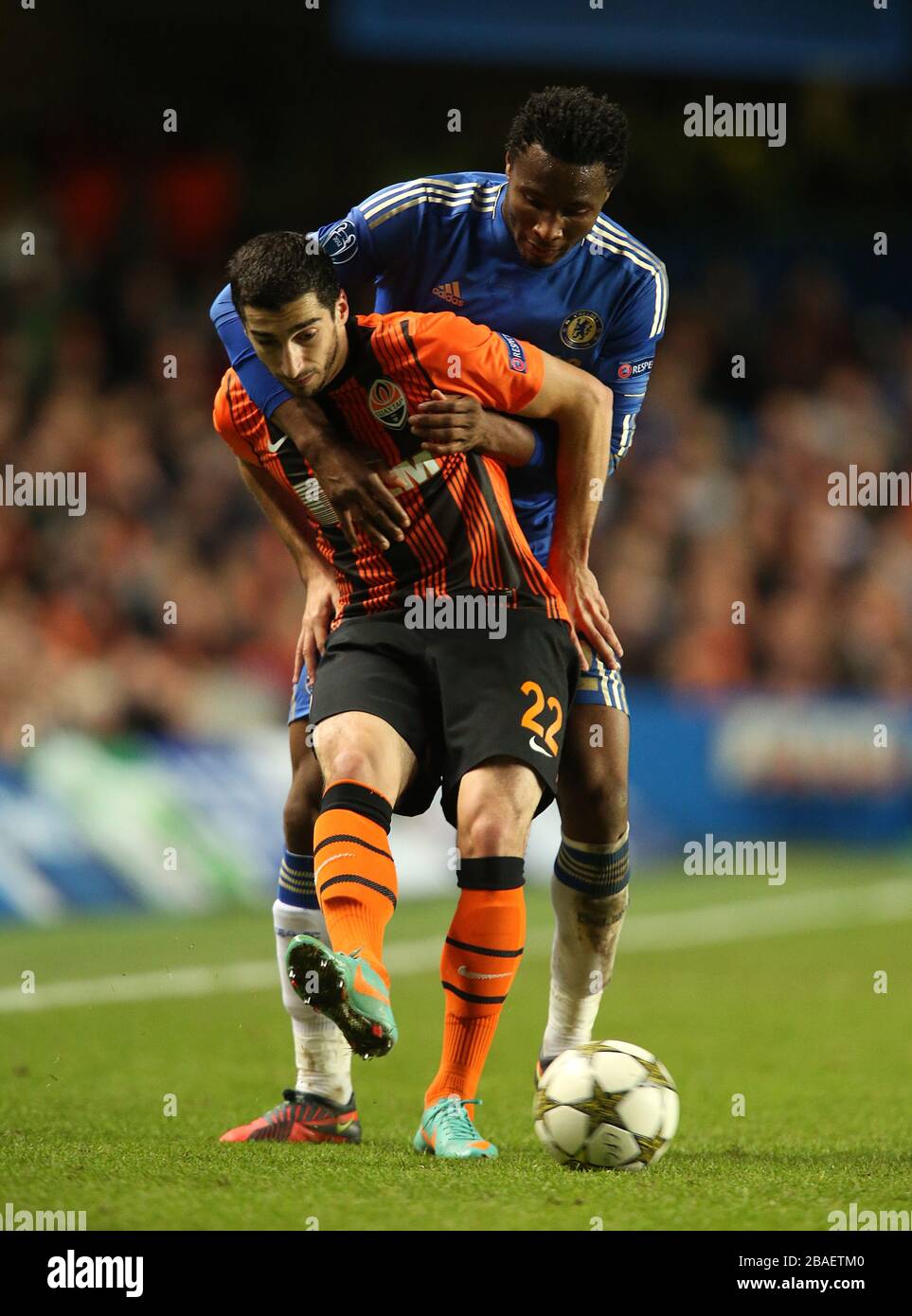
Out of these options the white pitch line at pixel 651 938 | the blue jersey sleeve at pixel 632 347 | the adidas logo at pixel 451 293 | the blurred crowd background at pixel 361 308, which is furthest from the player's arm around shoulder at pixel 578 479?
the blurred crowd background at pixel 361 308

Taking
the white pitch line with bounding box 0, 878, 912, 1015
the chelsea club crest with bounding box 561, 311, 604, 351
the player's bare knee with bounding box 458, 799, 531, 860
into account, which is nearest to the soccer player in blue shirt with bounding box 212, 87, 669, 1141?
the chelsea club crest with bounding box 561, 311, 604, 351

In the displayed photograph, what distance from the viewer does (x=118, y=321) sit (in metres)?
14.2

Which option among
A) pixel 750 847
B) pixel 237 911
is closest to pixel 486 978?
pixel 237 911

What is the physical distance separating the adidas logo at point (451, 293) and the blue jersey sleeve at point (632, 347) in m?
0.42

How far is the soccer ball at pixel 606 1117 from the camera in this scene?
403 cm

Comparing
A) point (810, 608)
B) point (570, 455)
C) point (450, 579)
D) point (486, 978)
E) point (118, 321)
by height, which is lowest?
point (486, 978)

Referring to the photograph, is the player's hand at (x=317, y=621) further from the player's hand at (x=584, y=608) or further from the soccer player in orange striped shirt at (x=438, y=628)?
the player's hand at (x=584, y=608)

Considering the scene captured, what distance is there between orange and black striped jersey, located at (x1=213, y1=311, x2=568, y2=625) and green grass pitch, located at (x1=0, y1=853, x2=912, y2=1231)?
1392 millimetres

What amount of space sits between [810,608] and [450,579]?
989 centimetres

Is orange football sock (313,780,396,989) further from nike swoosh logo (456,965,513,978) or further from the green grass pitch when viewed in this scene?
the green grass pitch

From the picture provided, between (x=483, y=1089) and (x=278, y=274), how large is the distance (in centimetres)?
267

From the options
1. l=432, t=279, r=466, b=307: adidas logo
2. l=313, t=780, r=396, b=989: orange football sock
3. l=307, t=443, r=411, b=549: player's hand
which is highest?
l=432, t=279, r=466, b=307: adidas logo

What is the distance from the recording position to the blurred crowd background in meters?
11.8

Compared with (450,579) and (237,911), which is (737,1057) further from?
(237,911)
